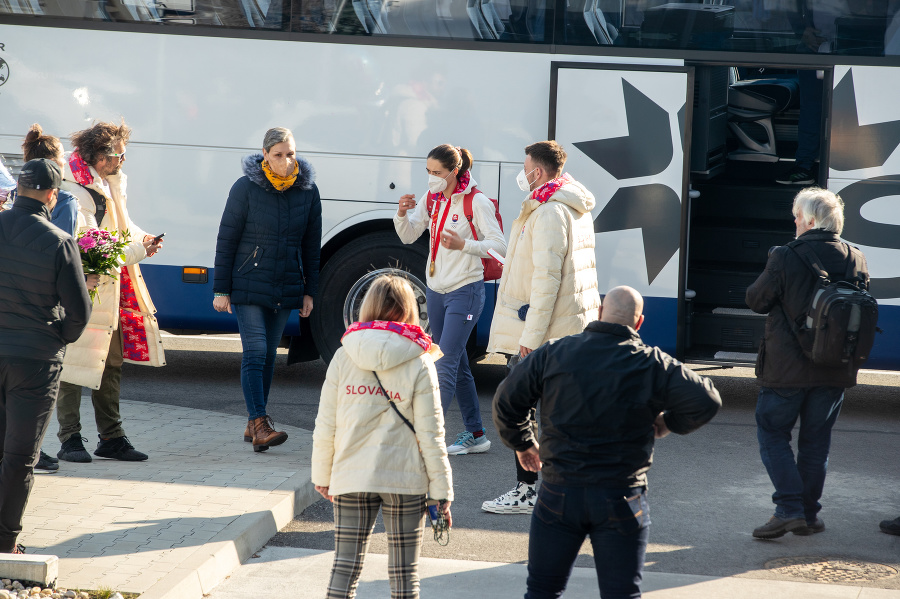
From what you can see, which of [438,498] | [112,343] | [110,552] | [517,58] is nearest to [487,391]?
[517,58]

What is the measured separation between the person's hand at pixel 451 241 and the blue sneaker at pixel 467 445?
4.17 ft

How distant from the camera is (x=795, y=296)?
481 centimetres

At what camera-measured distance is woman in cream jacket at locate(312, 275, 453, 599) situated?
3.25 metres

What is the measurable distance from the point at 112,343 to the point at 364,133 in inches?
121

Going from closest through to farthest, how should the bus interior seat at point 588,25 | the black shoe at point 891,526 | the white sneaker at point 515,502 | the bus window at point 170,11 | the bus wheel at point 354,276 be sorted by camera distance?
the black shoe at point 891,526, the white sneaker at point 515,502, the bus interior seat at point 588,25, the bus window at point 170,11, the bus wheel at point 354,276

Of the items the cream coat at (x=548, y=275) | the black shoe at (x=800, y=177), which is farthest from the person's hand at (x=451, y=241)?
the black shoe at (x=800, y=177)

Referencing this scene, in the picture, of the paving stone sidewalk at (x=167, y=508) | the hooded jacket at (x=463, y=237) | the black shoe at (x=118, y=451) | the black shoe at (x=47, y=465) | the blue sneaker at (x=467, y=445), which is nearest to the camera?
the paving stone sidewalk at (x=167, y=508)

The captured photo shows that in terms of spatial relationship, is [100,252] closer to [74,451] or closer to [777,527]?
[74,451]

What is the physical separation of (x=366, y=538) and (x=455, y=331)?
2.80 meters

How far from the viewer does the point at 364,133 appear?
26.2 feet

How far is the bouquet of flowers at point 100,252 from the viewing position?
5.01 meters

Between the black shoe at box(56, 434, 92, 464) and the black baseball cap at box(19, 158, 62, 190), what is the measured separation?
7.07ft

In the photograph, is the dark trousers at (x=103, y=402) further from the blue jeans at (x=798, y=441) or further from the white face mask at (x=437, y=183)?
the blue jeans at (x=798, y=441)

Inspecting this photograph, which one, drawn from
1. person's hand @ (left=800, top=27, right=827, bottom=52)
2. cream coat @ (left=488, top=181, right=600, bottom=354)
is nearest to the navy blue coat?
cream coat @ (left=488, top=181, right=600, bottom=354)
